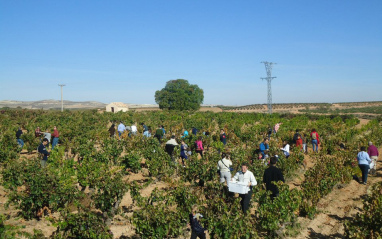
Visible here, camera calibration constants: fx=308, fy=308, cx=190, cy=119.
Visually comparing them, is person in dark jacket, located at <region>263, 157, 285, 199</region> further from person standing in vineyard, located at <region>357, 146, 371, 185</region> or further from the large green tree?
the large green tree

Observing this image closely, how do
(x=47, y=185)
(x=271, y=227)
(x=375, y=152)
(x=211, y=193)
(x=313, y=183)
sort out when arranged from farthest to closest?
(x=375, y=152)
(x=313, y=183)
(x=211, y=193)
(x=47, y=185)
(x=271, y=227)

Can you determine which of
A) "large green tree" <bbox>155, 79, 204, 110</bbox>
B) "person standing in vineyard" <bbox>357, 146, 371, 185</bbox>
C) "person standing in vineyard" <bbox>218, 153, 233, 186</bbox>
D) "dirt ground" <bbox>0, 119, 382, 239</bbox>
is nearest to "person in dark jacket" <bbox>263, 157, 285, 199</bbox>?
"dirt ground" <bbox>0, 119, 382, 239</bbox>

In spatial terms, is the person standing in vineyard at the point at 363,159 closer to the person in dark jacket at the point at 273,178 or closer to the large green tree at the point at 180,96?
the person in dark jacket at the point at 273,178

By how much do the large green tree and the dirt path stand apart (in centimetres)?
6667

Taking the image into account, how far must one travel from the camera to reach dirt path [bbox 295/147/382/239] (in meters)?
7.52

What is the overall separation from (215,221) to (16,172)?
A: 6197mm

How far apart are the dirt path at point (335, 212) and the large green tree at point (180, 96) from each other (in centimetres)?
6667

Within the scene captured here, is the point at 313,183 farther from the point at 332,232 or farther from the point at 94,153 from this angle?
the point at 94,153

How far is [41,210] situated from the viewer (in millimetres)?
7691

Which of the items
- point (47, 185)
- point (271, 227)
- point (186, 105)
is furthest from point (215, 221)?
point (186, 105)

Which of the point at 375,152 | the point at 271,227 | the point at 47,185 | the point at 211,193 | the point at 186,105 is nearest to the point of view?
the point at 271,227

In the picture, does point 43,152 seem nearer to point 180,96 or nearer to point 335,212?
point 335,212

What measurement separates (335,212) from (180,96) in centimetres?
7008

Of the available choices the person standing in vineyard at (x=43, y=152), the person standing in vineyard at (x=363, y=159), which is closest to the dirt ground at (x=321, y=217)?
the person standing in vineyard at (x=363, y=159)
